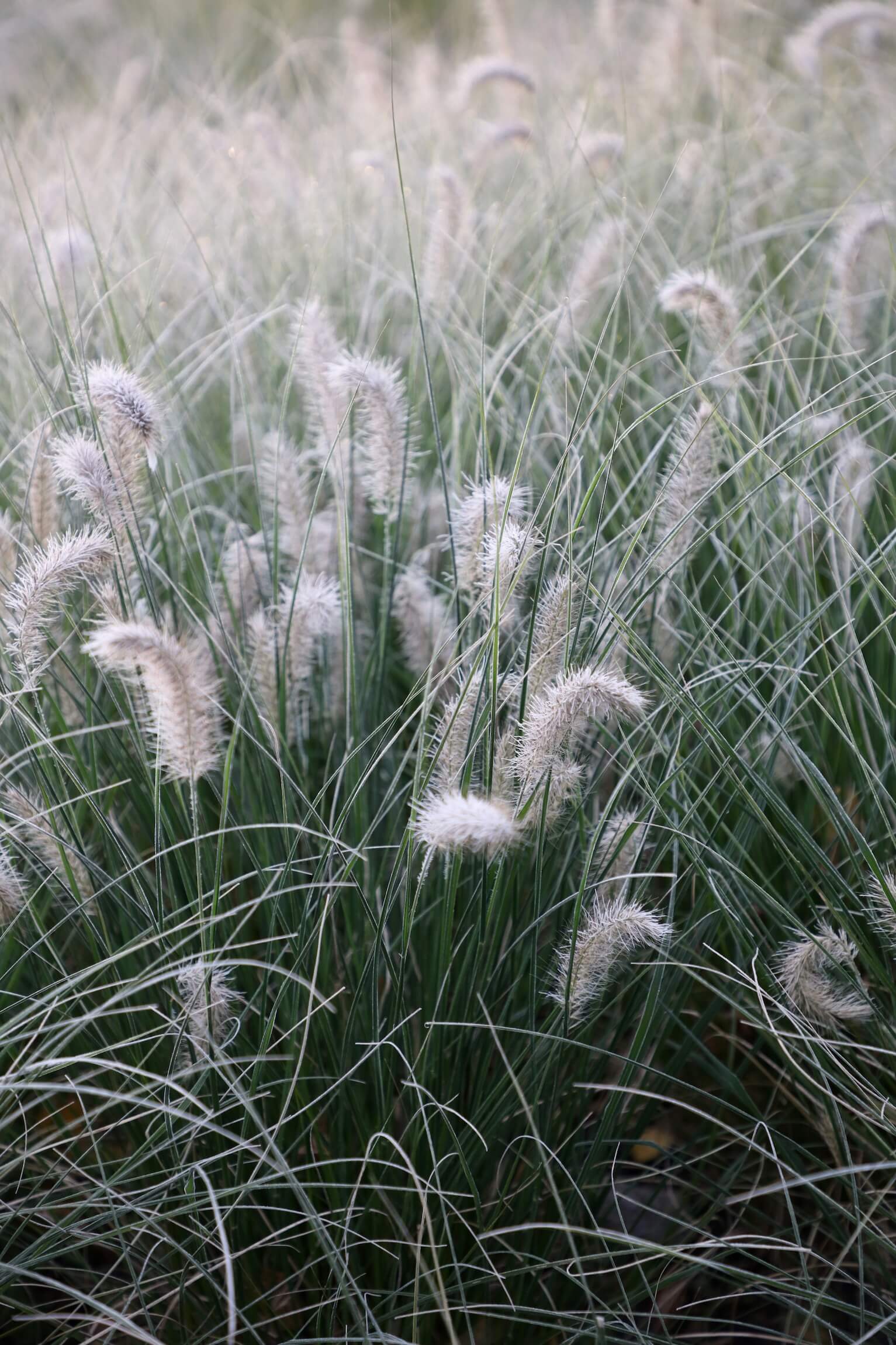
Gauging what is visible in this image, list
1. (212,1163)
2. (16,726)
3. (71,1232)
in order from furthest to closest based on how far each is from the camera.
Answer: (16,726) < (212,1163) < (71,1232)

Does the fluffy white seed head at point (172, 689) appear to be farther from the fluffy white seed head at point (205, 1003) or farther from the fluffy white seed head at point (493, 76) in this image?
the fluffy white seed head at point (493, 76)

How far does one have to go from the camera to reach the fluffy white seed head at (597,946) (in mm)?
A: 1053

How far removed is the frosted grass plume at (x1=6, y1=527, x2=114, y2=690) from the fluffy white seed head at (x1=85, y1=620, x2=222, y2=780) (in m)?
0.06

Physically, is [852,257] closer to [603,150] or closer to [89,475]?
[603,150]

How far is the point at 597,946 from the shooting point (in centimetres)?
109

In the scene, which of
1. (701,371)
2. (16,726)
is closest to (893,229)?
(701,371)

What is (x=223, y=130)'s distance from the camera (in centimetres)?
344

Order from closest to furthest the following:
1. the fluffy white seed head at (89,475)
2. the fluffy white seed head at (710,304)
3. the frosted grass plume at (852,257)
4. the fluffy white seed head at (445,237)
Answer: the fluffy white seed head at (89,475), the fluffy white seed head at (710,304), the frosted grass plume at (852,257), the fluffy white seed head at (445,237)

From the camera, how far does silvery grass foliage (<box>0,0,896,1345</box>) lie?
111cm

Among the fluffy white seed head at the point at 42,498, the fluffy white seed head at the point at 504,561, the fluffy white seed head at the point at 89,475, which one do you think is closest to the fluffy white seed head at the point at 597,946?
the fluffy white seed head at the point at 504,561

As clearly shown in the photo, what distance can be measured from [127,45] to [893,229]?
4858 millimetres

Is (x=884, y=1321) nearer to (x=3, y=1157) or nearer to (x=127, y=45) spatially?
(x=3, y=1157)

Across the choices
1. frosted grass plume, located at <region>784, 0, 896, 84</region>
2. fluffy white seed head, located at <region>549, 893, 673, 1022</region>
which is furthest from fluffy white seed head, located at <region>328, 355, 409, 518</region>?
frosted grass plume, located at <region>784, 0, 896, 84</region>

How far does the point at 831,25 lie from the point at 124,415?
236 centimetres
